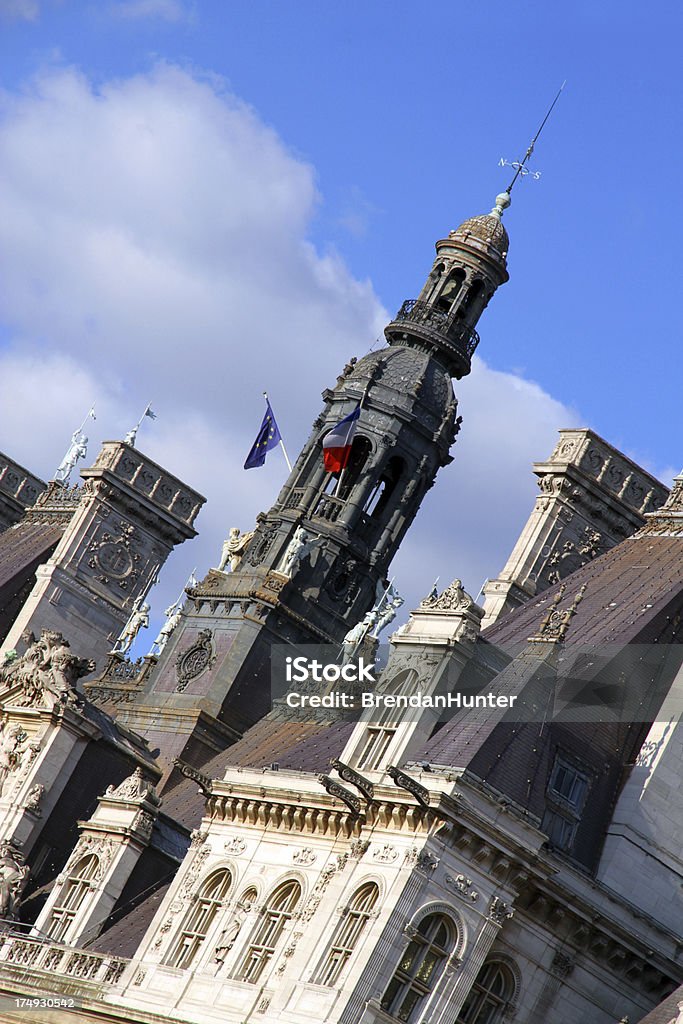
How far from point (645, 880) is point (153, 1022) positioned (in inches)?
586

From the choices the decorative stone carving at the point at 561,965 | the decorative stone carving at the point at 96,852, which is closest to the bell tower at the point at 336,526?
the decorative stone carving at the point at 96,852

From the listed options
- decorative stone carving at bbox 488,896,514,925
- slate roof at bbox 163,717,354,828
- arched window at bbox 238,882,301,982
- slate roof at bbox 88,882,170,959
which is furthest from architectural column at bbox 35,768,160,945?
decorative stone carving at bbox 488,896,514,925

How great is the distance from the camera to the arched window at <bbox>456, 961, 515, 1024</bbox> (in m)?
61.3

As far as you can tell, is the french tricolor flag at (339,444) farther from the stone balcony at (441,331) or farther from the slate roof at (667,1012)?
the slate roof at (667,1012)

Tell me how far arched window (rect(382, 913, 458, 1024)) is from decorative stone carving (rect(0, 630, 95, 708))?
26339 mm

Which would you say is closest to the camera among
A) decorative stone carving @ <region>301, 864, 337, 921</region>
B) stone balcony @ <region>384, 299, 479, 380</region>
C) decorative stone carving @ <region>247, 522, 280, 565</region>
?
decorative stone carving @ <region>301, 864, 337, 921</region>

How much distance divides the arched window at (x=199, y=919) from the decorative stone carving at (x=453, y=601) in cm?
1028

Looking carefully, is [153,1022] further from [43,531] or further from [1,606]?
[43,531]

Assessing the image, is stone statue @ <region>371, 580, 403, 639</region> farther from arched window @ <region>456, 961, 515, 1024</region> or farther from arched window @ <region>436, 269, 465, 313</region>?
arched window @ <region>456, 961, 515, 1024</region>

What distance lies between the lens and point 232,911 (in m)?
66.5

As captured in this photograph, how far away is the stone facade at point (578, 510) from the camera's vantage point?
291 feet

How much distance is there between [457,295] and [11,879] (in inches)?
1318

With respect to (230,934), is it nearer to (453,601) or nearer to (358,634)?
(453,601)

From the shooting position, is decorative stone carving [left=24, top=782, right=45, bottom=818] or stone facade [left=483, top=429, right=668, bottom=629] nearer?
decorative stone carving [left=24, top=782, right=45, bottom=818]
